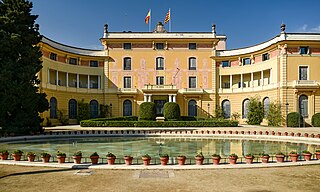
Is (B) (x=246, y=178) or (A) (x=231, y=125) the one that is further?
(A) (x=231, y=125)

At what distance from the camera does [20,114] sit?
79.5 ft

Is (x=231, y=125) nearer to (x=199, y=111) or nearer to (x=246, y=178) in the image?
(x=199, y=111)

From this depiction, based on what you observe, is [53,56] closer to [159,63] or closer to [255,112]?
[159,63]

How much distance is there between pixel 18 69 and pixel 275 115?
32513 millimetres

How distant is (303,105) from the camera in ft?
126

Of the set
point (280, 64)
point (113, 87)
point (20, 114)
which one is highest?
point (280, 64)

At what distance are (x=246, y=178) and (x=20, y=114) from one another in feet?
71.1

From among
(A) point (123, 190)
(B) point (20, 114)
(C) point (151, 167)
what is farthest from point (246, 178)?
(B) point (20, 114)

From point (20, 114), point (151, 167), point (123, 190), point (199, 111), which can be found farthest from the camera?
point (199, 111)

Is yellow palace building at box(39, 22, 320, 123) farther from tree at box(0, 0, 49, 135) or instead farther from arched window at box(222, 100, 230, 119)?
tree at box(0, 0, 49, 135)

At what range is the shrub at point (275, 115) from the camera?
37344 millimetres

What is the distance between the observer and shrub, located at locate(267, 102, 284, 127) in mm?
37344

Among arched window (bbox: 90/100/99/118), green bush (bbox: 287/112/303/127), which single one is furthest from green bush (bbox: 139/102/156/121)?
green bush (bbox: 287/112/303/127)

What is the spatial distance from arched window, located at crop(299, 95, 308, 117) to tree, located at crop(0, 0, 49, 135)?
113 feet
